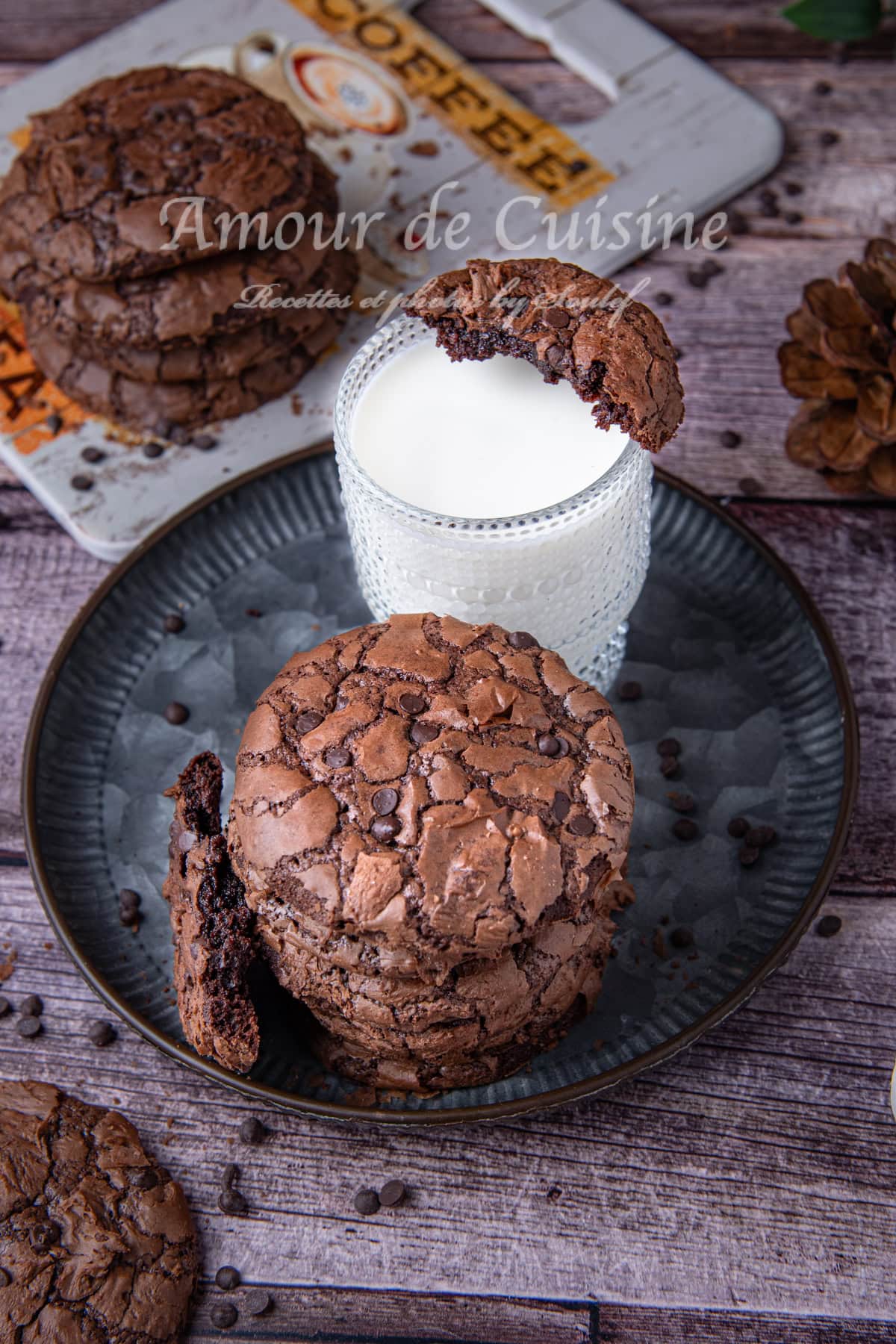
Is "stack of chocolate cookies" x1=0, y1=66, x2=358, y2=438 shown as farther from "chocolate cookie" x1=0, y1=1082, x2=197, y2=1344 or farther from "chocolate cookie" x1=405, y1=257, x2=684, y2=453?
"chocolate cookie" x1=0, y1=1082, x2=197, y2=1344

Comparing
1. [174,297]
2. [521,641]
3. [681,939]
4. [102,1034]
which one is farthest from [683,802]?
[174,297]

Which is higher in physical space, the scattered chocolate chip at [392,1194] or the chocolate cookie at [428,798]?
the chocolate cookie at [428,798]

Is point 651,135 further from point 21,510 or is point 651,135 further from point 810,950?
point 810,950

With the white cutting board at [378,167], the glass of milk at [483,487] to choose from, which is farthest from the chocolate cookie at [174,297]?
the glass of milk at [483,487]

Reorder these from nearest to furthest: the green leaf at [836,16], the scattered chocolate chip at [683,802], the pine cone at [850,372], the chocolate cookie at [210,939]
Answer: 1. the chocolate cookie at [210,939]
2. the scattered chocolate chip at [683,802]
3. the pine cone at [850,372]
4. the green leaf at [836,16]

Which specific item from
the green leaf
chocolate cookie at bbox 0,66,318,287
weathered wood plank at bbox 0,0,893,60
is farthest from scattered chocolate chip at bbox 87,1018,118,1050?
the green leaf

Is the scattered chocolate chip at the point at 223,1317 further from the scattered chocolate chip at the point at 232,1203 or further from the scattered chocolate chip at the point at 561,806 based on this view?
the scattered chocolate chip at the point at 561,806

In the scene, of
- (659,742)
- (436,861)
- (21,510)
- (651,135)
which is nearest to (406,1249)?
(436,861)
